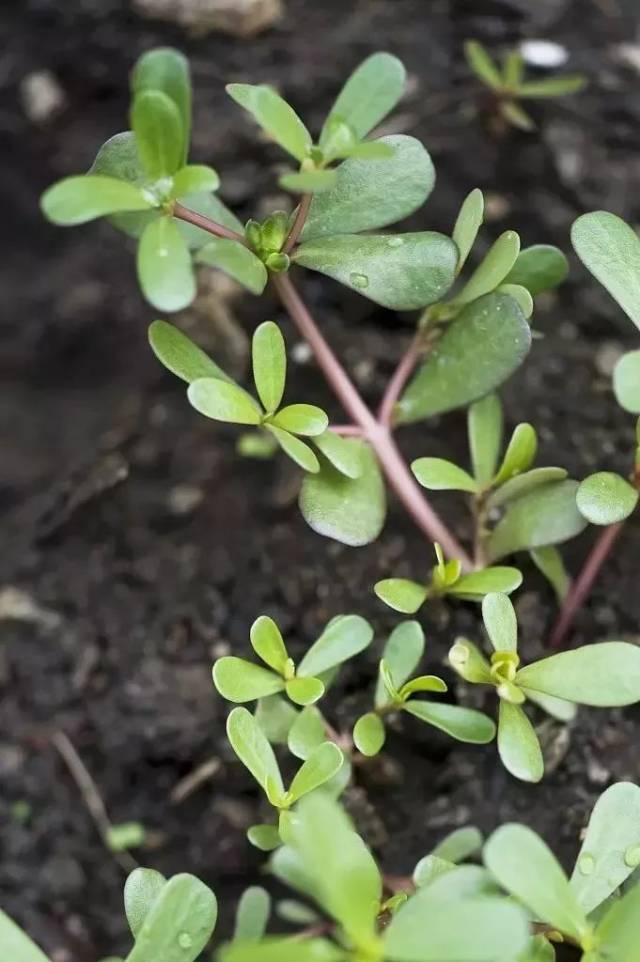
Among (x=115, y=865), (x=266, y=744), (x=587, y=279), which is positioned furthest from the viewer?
(x=587, y=279)

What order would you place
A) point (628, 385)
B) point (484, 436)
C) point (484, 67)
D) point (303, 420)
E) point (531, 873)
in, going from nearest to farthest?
point (531, 873), point (628, 385), point (303, 420), point (484, 436), point (484, 67)

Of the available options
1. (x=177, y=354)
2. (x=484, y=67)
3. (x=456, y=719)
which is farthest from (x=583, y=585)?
(x=484, y=67)

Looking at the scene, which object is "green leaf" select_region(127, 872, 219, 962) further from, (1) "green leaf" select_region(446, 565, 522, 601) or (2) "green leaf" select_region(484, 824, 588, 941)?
(1) "green leaf" select_region(446, 565, 522, 601)

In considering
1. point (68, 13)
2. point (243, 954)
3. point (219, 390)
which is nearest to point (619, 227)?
point (219, 390)

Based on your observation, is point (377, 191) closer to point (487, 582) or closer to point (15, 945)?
point (487, 582)

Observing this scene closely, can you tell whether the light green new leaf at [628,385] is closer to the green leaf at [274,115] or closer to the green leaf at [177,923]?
the green leaf at [274,115]

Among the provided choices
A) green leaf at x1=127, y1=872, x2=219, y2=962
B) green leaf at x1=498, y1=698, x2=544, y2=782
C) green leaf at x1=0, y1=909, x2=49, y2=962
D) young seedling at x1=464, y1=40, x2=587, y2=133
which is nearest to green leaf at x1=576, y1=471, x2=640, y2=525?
green leaf at x1=498, y1=698, x2=544, y2=782

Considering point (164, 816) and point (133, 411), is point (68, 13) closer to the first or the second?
point (133, 411)
